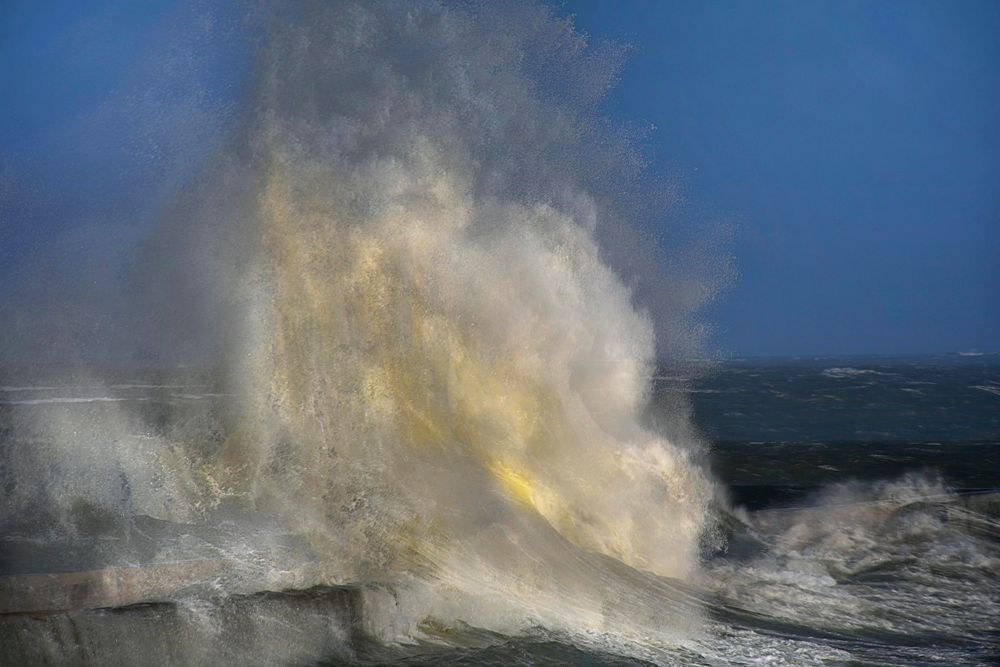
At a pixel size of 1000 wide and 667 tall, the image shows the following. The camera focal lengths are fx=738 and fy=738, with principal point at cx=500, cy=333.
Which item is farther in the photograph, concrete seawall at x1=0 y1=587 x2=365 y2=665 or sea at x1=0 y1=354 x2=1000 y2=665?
sea at x1=0 y1=354 x2=1000 y2=665

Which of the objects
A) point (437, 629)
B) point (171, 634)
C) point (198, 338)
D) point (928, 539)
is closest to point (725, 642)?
point (437, 629)

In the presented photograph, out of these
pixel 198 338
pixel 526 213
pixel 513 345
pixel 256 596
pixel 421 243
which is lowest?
pixel 256 596

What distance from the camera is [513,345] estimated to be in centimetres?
948

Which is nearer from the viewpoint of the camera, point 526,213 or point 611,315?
point 526,213

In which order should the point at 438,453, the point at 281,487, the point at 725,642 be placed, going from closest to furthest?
the point at 725,642 → the point at 281,487 → the point at 438,453

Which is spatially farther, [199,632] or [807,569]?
[807,569]

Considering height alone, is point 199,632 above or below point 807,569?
below

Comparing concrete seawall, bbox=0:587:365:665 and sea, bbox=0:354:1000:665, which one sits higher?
sea, bbox=0:354:1000:665

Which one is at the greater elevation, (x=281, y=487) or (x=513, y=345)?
(x=513, y=345)

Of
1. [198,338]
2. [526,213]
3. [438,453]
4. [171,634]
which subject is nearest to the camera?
[171,634]

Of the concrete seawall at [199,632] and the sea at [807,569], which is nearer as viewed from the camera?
the concrete seawall at [199,632]

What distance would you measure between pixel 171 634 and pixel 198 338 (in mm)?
50769

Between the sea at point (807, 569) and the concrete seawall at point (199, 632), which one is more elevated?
the sea at point (807, 569)

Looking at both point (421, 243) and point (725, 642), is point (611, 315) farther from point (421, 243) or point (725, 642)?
point (725, 642)
